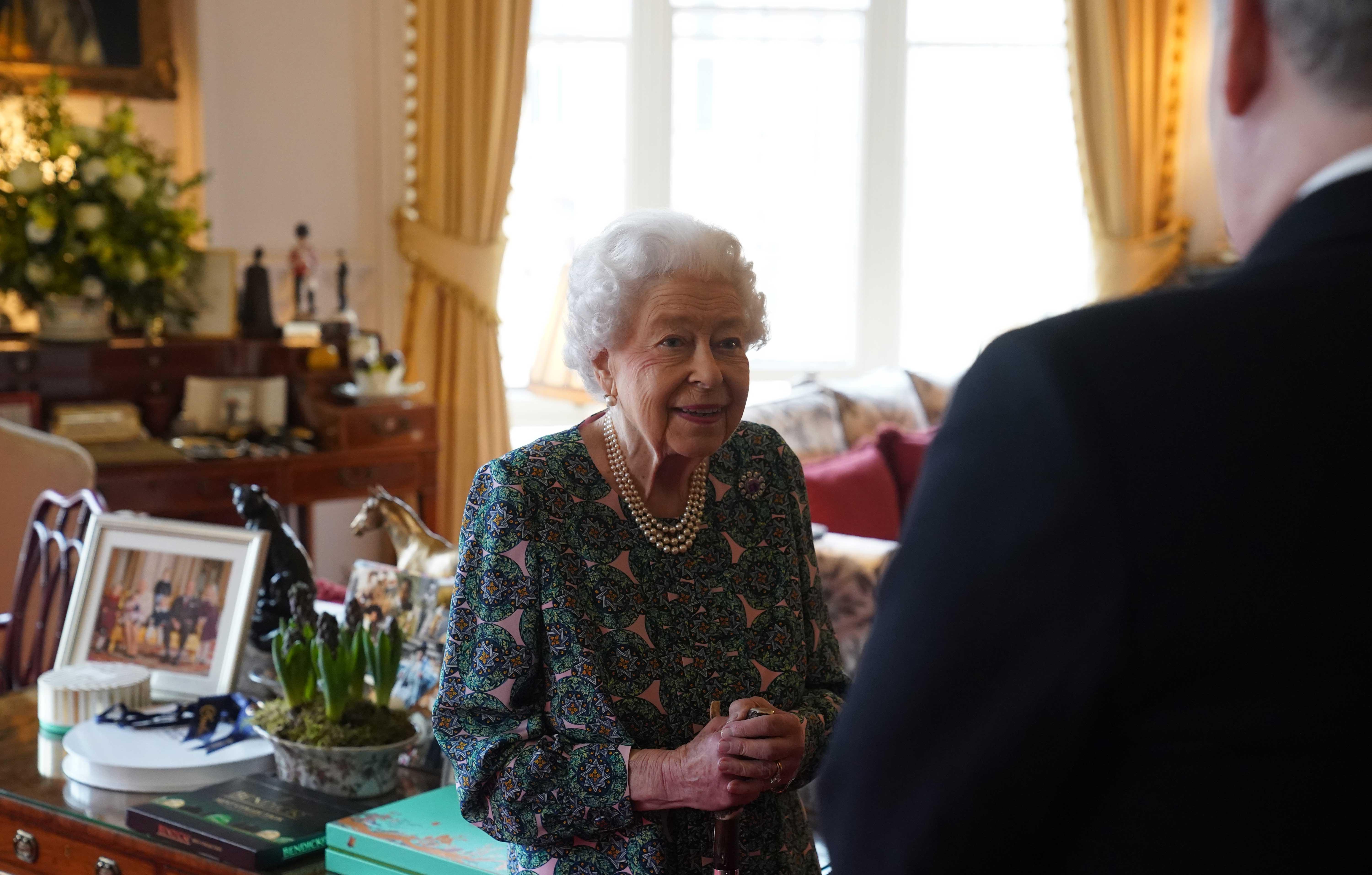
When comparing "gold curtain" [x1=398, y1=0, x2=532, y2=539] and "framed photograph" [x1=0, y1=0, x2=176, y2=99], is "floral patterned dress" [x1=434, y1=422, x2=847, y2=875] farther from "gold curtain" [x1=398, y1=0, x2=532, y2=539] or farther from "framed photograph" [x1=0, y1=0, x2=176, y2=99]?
"gold curtain" [x1=398, y1=0, x2=532, y2=539]

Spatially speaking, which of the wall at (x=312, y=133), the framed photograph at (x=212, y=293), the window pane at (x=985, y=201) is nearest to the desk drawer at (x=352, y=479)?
the framed photograph at (x=212, y=293)

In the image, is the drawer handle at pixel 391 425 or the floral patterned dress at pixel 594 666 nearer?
the floral patterned dress at pixel 594 666

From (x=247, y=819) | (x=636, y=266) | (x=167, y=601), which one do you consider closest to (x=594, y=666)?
(x=636, y=266)

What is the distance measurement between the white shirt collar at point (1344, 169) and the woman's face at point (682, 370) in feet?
3.00

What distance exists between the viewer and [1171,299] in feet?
2.00

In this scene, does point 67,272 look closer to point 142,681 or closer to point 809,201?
point 142,681

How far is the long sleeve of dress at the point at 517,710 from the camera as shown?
1347mm

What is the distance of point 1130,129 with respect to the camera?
6020 mm

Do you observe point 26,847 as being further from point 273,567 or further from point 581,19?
point 581,19

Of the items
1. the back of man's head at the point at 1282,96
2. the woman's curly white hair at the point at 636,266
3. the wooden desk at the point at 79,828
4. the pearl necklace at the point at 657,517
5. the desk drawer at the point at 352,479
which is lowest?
the desk drawer at the point at 352,479

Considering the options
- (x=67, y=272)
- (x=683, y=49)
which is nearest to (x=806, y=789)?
(x=67, y=272)

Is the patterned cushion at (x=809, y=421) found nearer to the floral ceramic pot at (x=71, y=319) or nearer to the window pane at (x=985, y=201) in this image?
the window pane at (x=985, y=201)

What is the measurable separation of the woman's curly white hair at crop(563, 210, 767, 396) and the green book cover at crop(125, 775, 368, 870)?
689mm

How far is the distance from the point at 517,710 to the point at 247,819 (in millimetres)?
467
